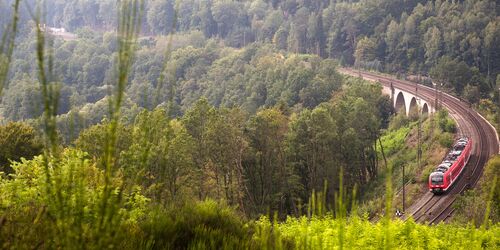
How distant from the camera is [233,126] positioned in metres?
26.9

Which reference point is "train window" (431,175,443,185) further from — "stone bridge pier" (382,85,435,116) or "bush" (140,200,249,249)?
"bush" (140,200,249,249)

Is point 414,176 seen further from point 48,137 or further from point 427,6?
point 427,6

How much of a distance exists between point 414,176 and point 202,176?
48.4 ft

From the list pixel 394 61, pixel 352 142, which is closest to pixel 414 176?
pixel 352 142

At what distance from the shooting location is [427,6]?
69562mm

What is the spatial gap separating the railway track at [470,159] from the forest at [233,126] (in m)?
1.53

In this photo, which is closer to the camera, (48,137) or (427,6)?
(48,137)

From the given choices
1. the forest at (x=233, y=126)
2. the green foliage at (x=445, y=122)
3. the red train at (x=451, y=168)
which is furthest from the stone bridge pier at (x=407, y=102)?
the red train at (x=451, y=168)

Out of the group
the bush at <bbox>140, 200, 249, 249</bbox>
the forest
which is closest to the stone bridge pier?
the forest

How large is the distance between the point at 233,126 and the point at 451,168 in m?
12.9

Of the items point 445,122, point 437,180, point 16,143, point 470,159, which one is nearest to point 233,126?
point 16,143

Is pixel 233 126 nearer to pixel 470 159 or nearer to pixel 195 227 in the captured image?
pixel 470 159

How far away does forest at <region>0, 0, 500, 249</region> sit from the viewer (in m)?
1.80

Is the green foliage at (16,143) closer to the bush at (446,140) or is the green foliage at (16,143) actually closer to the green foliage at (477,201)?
the green foliage at (477,201)
